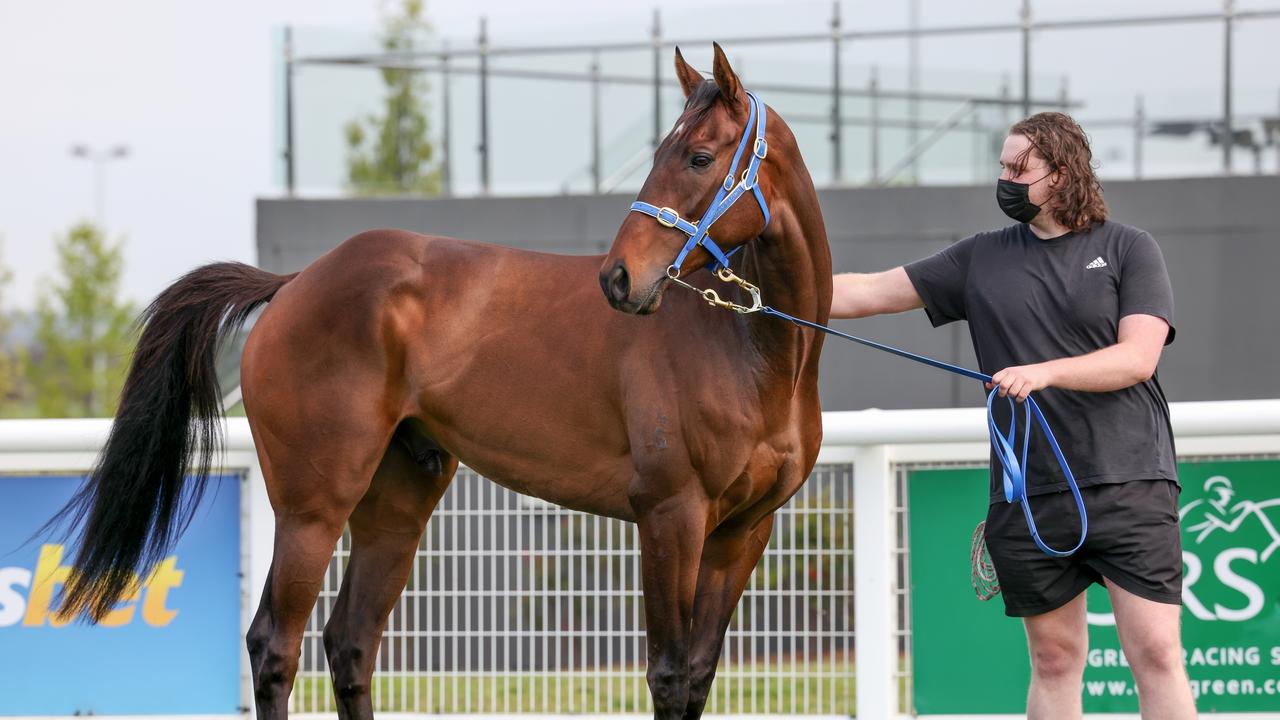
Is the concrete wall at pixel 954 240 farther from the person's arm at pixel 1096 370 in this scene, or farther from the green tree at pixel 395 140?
the person's arm at pixel 1096 370

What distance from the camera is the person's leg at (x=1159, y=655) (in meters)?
2.69

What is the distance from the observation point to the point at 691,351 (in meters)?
3.22

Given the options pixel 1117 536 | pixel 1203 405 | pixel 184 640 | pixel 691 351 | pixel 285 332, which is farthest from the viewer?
pixel 184 640

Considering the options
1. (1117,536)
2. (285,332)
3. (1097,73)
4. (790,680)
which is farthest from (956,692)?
(1097,73)

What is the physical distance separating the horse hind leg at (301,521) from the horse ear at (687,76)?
128 centimetres

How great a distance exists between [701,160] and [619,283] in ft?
1.25

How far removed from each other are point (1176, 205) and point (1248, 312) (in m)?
0.79

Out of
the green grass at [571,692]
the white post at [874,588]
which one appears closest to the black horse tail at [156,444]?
the green grass at [571,692]

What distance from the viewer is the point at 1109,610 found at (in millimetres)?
4062

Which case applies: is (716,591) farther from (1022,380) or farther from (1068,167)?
(1068,167)

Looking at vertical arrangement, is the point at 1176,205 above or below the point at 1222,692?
above

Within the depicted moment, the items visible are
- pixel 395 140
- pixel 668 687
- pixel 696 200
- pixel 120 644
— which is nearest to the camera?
pixel 696 200

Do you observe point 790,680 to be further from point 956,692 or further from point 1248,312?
point 1248,312


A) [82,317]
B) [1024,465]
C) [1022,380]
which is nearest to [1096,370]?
[1022,380]
